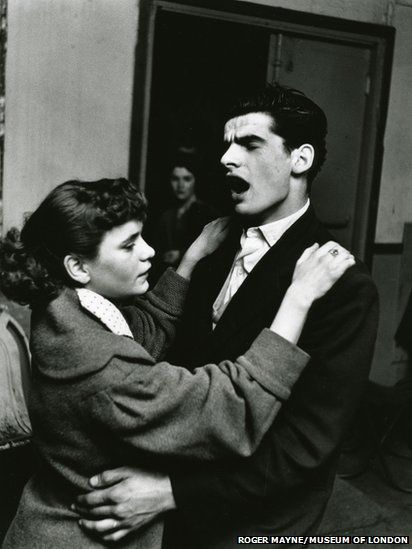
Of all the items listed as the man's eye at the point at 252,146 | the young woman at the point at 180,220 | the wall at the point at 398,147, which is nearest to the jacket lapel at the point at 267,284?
the man's eye at the point at 252,146

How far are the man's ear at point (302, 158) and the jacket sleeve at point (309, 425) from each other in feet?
1.58

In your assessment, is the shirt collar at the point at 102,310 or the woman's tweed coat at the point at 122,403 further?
the shirt collar at the point at 102,310

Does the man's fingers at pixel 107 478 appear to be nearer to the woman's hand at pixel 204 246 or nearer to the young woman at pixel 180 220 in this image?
the woman's hand at pixel 204 246

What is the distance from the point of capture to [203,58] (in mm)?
6195

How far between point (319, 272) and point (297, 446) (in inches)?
16.5

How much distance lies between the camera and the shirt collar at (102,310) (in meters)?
1.57

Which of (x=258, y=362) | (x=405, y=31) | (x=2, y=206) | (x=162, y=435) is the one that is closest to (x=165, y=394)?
(x=162, y=435)

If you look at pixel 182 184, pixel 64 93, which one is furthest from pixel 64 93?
pixel 182 184

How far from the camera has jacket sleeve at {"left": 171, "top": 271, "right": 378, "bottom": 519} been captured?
1578mm

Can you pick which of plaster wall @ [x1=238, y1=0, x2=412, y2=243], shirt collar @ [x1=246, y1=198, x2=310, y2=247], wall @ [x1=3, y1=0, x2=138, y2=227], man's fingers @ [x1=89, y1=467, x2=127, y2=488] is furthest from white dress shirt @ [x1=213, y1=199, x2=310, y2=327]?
plaster wall @ [x1=238, y1=0, x2=412, y2=243]

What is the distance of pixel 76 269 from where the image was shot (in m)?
1.66

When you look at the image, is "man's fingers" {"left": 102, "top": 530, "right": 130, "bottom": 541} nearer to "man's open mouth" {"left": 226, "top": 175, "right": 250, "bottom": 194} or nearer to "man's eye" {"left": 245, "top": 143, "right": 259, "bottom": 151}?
"man's open mouth" {"left": 226, "top": 175, "right": 250, "bottom": 194}

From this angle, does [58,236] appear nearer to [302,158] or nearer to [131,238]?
[131,238]

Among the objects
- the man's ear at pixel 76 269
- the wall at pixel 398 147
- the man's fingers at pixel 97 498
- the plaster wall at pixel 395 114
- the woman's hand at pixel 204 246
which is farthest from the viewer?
the wall at pixel 398 147
